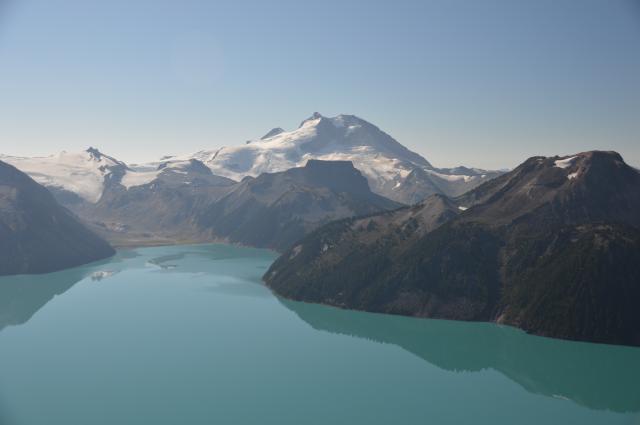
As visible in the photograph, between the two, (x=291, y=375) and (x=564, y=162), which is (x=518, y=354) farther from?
(x=564, y=162)

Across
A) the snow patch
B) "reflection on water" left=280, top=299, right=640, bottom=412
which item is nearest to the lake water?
"reflection on water" left=280, top=299, right=640, bottom=412

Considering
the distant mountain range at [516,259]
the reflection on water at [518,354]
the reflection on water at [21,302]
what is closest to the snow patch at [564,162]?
the distant mountain range at [516,259]

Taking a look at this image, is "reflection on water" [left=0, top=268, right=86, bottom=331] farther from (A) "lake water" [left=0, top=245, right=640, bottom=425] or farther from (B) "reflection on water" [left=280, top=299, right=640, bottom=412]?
(B) "reflection on water" [left=280, top=299, right=640, bottom=412]

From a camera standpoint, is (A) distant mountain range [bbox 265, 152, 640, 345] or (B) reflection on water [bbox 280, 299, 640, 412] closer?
(B) reflection on water [bbox 280, 299, 640, 412]

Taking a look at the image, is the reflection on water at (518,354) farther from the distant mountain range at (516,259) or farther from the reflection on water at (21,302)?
the reflection on water at (21,302)

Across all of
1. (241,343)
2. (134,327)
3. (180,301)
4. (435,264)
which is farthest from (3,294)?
(435,264)

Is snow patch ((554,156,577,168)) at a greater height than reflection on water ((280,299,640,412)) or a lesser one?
greater
